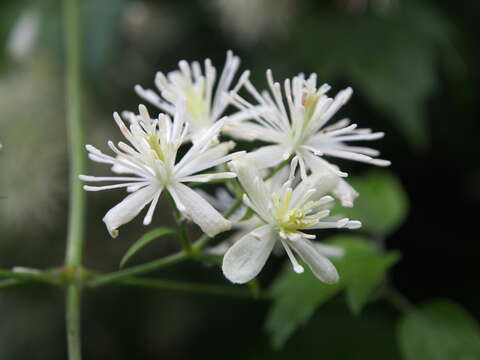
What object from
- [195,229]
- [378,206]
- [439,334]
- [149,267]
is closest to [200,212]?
[149,267]

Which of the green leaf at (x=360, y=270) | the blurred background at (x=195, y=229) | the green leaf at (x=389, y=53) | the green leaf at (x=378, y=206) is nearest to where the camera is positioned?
the green leaf at (x=360, y=270)

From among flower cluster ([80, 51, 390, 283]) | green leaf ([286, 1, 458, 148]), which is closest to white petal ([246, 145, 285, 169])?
flower cluster ([80, 51, 390, 283])

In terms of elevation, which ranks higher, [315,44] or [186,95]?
[315,44]

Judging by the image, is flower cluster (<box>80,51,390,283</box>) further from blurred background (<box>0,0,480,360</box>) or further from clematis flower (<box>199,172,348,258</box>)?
blurred background (<box>0,0,480,360</box>)

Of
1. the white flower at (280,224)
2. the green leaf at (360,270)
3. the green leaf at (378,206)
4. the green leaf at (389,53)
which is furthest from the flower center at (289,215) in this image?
the green leaf at (389,53)

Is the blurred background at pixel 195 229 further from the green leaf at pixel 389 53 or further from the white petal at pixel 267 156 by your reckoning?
the white petal at pixel 267 156

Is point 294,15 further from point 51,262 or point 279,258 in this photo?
point 51,262

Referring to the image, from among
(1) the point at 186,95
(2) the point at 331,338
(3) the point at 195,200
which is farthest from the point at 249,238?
(2) the point at 331,338
